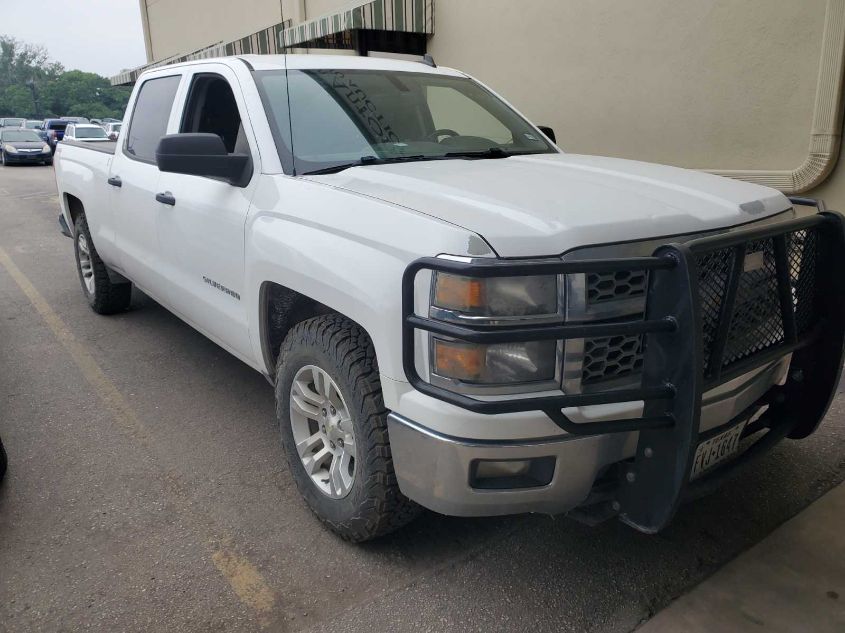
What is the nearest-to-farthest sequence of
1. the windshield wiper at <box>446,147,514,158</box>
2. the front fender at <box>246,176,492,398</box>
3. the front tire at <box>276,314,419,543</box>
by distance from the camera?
the front fender at <box>246,176,492,398</box> → the front tire at <box>276,314,419,543</box> → the windshield wiper at <box>446,147,514,158</box>

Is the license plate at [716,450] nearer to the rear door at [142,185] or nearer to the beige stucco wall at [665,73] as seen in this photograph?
the rear door at [142,185]

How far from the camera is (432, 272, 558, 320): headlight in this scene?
2061mm

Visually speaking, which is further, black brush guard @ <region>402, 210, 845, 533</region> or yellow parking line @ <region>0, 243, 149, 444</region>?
yellow parking line @ <region>0, 243, 149, 444</region>

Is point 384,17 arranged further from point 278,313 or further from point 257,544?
point 257,544

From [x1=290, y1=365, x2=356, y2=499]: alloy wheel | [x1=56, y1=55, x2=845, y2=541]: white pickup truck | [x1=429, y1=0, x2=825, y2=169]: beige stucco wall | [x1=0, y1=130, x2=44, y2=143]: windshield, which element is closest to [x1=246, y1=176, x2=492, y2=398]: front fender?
[x1=56, y1=55, x2=845, y2=541]: white pickup truck

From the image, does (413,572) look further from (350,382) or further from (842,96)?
(842,96)

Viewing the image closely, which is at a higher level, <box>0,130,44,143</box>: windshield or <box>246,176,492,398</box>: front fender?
<box>246,176,492,398</box>: front fender

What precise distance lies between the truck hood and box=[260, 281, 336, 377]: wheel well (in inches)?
20.6

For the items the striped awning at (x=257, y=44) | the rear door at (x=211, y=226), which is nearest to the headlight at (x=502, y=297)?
the rear door at (x=211, y=226)

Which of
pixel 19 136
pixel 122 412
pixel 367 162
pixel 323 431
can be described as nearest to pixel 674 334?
pixel 323 431

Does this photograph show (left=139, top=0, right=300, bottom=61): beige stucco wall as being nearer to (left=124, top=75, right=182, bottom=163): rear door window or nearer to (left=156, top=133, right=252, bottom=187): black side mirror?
(left=124, top=75, right=182, bottom=163): rear door window

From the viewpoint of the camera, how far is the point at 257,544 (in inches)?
112

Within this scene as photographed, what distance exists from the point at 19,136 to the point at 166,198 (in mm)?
29110

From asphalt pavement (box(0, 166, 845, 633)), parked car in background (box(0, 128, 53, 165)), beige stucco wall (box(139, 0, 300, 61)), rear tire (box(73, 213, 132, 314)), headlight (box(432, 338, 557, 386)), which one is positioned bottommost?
parked car in background (box(0, 128, 53, 165))
